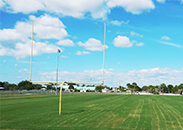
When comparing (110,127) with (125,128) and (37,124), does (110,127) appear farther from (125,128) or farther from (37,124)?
(37,124)

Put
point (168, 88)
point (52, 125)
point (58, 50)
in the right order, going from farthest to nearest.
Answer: point (168, 88) → point (58, 50) → point (52, 125)

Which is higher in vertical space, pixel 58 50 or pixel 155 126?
pixel 58 50

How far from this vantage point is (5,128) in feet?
34.5

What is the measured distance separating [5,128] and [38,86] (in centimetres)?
10565

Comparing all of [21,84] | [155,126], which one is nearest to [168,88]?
[21,84]

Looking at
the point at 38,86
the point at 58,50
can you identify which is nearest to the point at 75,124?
the point at 58,50

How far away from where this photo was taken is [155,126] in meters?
11.4

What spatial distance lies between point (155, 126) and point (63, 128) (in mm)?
5347

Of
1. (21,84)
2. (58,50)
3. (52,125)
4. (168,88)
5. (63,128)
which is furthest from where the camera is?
(168,88)

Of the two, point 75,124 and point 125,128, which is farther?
point 75,124

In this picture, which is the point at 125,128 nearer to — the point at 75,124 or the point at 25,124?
the point at 75,124

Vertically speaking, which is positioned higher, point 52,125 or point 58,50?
point 58,50

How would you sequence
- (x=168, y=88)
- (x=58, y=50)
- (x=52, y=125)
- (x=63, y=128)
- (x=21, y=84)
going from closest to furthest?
(x=63, y=128) < (x=52, y=125) < (x=58, y=50) < (x=21, y=84) < (x=168, y=88)

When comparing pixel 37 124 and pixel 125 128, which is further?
pixel 37 124
